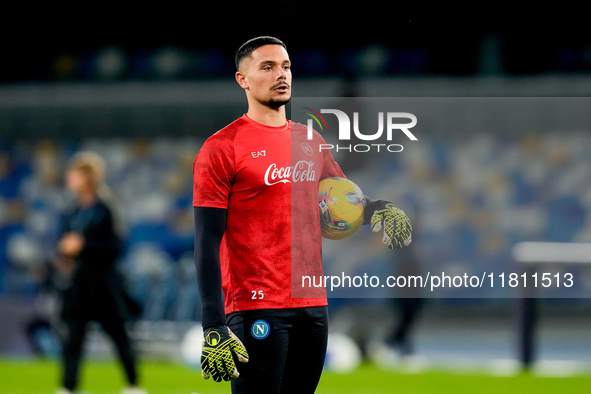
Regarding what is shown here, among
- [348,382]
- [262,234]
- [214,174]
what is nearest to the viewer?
[214,174]

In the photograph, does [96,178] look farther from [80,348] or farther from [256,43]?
[256,43]

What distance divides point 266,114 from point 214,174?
1.39 feet

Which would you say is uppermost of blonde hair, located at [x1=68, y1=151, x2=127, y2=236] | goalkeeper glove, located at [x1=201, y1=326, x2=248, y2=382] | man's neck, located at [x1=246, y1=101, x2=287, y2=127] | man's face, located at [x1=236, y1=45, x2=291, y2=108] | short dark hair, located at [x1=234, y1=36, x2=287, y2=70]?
blonde hair, located at [x1=68, y1=151, x2=127, y2=236]

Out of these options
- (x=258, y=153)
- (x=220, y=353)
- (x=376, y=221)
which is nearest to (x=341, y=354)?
(x=376, y=221)

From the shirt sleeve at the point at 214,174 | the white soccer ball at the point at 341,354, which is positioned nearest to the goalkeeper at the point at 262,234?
the shirt sleeve at the point at 214,174

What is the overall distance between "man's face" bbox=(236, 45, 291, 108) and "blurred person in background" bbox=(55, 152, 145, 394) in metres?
4.41

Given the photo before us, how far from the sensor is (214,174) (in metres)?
3.82

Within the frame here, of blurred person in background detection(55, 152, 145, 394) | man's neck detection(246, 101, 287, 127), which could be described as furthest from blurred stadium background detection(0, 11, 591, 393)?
man's neck detection(246, 101, 287, 127)

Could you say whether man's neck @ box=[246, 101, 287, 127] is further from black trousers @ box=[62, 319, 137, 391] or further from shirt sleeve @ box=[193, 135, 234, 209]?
black trousers @ box=[62, 319, 137, 391]

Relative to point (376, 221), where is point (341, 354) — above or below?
above

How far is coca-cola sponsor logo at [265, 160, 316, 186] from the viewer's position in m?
3.93

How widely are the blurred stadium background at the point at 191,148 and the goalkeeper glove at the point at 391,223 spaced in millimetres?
8567

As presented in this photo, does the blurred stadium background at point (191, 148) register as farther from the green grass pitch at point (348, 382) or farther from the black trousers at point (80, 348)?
the black trousers at point (80, 348)

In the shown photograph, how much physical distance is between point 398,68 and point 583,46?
149 inches
